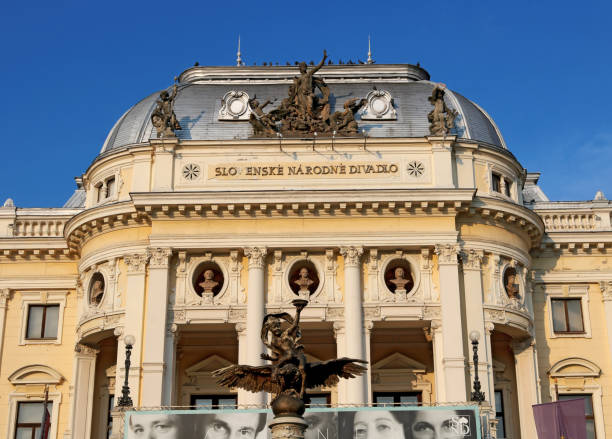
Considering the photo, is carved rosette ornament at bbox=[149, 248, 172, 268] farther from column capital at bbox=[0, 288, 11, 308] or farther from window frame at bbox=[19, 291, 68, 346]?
column capital at bbox=[0, 288, 11, 308]

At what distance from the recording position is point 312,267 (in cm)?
4081

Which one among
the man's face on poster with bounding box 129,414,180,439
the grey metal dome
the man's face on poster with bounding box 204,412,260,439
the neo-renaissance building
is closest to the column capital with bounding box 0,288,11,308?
the neo-renaissance building

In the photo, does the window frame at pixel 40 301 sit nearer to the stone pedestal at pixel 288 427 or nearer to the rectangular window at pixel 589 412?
the rectangular window at pixel 589 412

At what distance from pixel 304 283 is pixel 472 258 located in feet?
21.6

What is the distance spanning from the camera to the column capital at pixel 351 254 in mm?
40062

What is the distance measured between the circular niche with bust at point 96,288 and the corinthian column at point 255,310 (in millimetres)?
6190

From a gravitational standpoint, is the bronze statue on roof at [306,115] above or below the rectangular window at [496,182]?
above

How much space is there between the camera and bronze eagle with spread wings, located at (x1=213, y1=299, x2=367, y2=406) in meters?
24.3

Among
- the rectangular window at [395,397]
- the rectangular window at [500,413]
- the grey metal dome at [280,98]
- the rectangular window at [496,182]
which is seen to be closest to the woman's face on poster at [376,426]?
the rectangular window at [395,397]

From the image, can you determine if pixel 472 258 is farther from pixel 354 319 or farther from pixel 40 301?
pixel 40 301

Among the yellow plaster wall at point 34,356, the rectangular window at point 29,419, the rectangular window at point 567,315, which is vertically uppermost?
the rectangular window at point 567,315

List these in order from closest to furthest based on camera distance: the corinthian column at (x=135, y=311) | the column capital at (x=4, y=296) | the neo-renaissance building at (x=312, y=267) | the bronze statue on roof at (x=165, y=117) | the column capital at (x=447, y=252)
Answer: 1. the corinthian column at (x=135, y=311)
2. the neo-renaissance building at (x=312, y=267)
3. the column capital at (x=447, y=252)
4. the bronze statue on roof at (x=165, y=117)
5. the column capital at (x=4, y=296)

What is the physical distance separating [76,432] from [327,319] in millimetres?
10893

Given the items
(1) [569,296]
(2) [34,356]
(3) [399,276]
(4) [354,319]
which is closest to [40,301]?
(2) [34,356]
